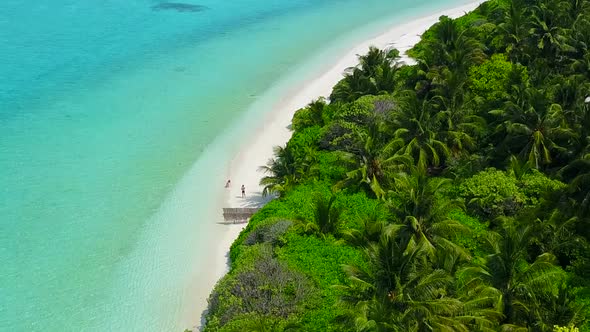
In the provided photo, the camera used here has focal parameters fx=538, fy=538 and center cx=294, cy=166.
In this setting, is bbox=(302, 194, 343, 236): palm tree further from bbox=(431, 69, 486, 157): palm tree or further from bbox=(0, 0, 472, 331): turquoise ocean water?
bbox=(431, 69, 486, 157): palm tree

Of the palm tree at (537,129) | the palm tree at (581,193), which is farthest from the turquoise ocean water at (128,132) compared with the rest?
the palm tree at (581,193)

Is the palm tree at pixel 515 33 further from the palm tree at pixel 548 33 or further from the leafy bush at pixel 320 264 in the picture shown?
the leafy bush at pixel 320 264

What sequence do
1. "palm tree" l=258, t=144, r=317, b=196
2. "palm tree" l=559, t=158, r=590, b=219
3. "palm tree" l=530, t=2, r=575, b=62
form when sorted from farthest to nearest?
"palm tree" l=530, t=2, r=575, b=62 → "palm tree" l=258, t=144, r=317, b=196 → "palm tree" l=559, t=158, r=590, b=219

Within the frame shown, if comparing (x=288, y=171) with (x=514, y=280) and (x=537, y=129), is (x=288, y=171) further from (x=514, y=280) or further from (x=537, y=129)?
(x=514, y=280)

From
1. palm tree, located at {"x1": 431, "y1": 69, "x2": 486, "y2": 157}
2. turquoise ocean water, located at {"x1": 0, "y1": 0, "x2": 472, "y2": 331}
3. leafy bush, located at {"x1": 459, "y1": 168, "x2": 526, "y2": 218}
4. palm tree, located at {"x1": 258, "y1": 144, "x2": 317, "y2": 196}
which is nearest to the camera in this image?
leafy bush, located at {"x1": 459, "y1": 168, "x2": 526, "y2": 218}

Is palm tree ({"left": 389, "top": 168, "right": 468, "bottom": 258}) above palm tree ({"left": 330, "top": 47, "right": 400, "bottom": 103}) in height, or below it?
below

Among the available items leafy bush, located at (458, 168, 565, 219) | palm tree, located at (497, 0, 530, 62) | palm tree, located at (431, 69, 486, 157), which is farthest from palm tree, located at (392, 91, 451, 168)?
palm tree, located at (497, 0, 530, 62)
